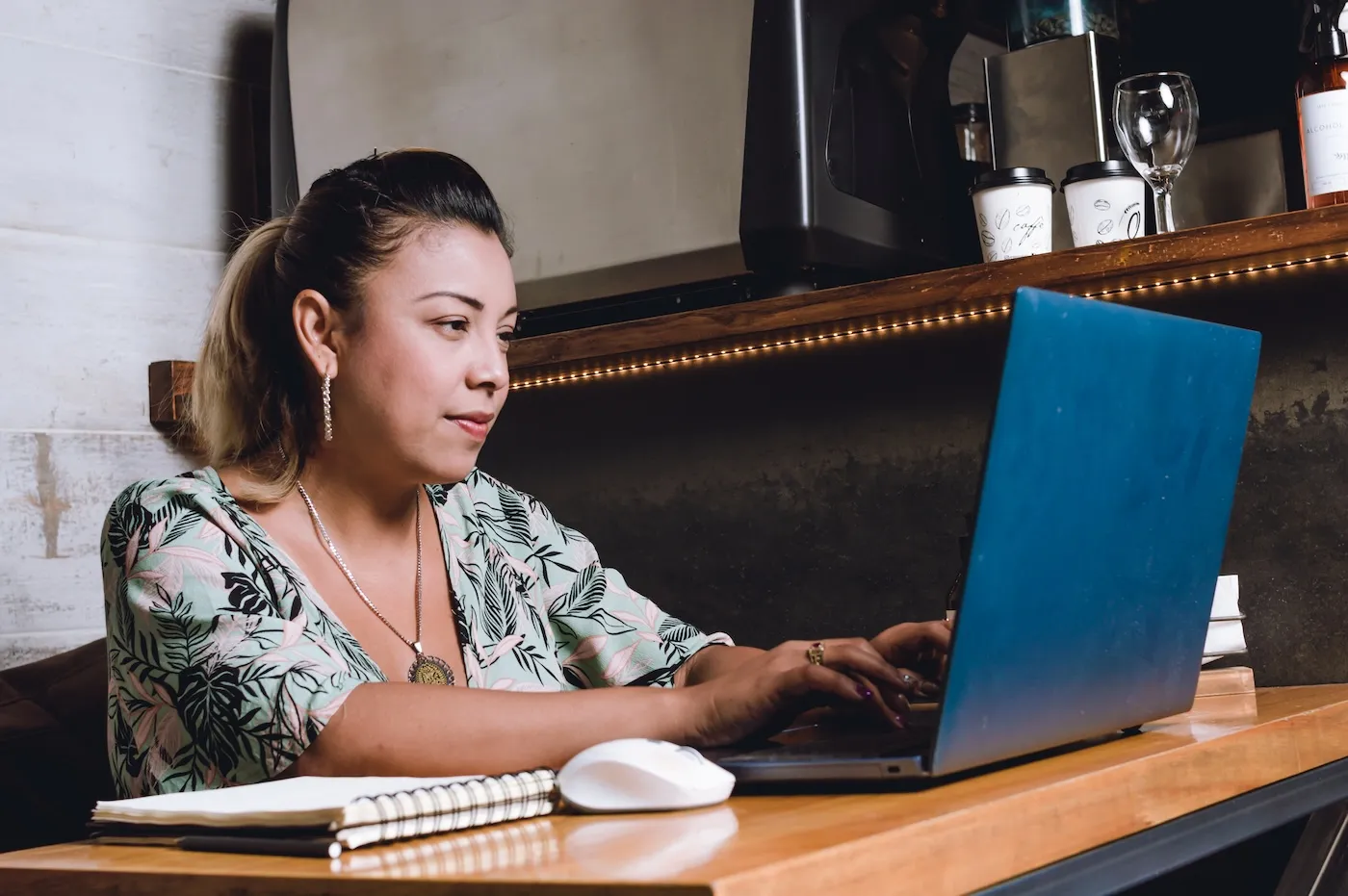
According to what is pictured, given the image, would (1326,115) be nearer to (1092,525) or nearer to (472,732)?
(1092,525)

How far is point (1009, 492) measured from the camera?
75 cm

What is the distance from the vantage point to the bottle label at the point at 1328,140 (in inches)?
57.4

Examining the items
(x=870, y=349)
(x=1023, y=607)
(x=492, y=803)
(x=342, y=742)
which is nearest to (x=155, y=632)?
(x=342, y=742)

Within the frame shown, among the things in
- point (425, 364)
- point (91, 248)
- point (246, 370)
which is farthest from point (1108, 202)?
point (91, 248)

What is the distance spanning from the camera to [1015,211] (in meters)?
1.61

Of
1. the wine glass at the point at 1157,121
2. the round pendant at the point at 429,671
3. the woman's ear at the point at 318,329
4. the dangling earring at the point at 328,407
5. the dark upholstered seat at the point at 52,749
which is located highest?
the wine glass at the point at 1157,121

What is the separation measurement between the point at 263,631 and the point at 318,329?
0.45 meters

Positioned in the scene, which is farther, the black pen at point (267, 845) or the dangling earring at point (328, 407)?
the dangling earring at point (328, 407)

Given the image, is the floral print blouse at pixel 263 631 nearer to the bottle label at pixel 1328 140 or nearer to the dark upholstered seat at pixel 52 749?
the dark upholstered seat at pixel 52 749

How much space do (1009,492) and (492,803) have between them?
1.10 feet

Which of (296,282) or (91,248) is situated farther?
(91,248)

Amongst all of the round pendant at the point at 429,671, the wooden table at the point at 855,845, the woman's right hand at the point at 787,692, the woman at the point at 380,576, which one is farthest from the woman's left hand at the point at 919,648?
the round pendant at the point at 429,671

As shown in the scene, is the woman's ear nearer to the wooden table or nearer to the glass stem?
the wooden table

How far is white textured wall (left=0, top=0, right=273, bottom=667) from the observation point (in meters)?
2.08
